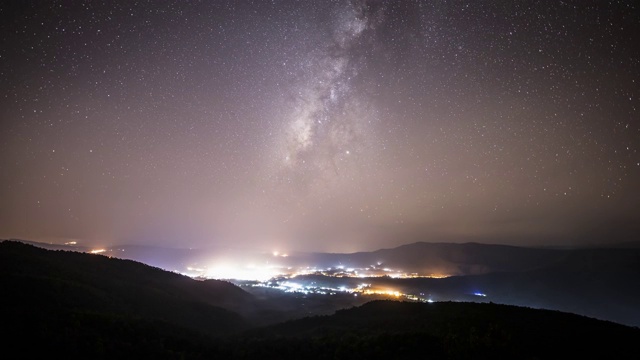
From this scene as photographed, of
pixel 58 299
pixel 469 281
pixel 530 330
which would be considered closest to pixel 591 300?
pixel 469 281

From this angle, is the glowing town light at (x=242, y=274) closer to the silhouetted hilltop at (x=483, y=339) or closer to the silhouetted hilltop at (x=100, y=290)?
the silhouetted hilltop at (x=100, y=290)

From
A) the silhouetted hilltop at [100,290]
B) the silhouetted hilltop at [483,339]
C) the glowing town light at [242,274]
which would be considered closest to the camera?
the silhouetted hilltop at [483,339]

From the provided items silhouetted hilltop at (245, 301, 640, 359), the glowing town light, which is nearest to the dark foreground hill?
silhouetted hilltop at (245, 301, 640, 359)

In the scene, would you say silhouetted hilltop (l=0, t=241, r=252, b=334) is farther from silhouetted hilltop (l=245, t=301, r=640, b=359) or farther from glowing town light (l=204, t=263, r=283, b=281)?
glowing town light (l=204, t=263, r=283, b=281)

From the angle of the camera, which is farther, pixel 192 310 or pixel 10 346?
pixel 192 310

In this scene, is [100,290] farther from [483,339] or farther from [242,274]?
[242,274]

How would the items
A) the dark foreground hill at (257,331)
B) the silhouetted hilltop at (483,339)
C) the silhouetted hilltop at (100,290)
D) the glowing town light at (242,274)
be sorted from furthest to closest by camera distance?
1. the glowing town light at (242,274)
2. the silhouetted hilltop at (100,290)
3. the silhouetted hilltop at (483,339)
4. the dark foreground hill at (257,331)

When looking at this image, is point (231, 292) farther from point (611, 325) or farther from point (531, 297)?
A: point (531, 297)

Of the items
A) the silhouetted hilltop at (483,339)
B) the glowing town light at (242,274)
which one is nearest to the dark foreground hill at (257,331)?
the silhouetted hilltop at (483,339)

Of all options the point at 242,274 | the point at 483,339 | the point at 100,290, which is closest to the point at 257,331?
the point at 100,290
